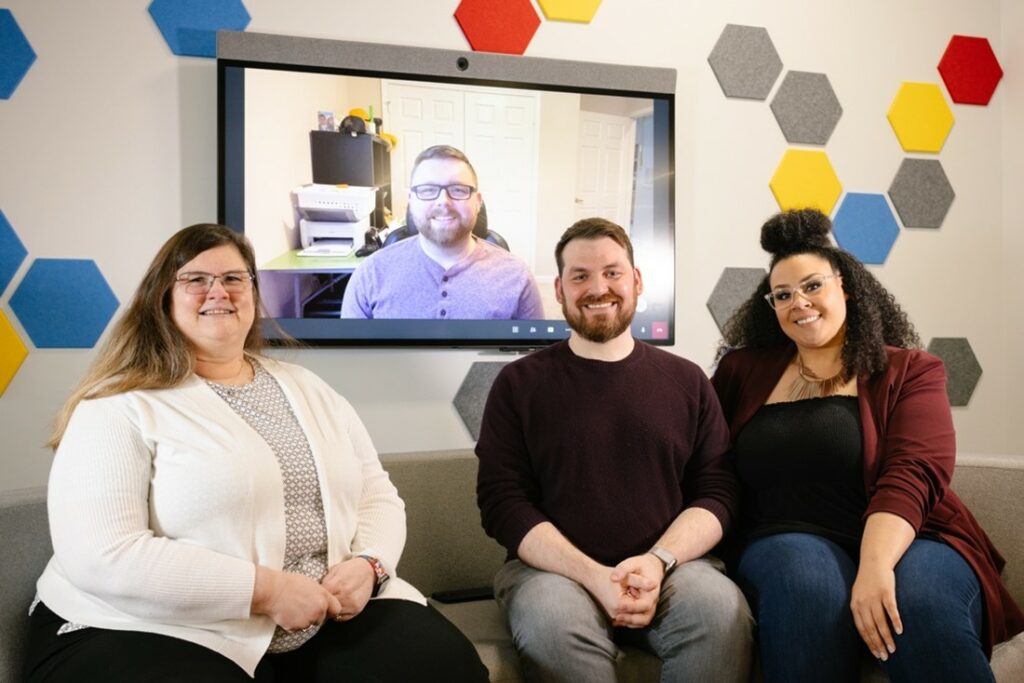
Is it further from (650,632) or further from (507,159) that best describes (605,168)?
(650,632)

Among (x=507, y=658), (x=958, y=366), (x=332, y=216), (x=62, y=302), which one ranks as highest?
(x=332, y=216)

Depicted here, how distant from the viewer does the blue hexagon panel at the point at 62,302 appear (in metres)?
2.20

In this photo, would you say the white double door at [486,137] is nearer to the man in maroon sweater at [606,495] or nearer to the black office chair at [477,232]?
the black office chair at [477,232]

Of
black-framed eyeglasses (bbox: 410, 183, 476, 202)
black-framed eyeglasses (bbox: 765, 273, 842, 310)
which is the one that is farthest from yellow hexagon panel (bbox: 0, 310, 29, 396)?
black-framed eyeglasses (bbox: 765, 273, 842, 310)

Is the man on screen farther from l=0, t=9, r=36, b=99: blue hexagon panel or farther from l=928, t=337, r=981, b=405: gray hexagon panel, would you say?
l=928, t=337, r=981, b=405: gray hexagon panel

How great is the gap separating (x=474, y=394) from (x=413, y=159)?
27.2 inches

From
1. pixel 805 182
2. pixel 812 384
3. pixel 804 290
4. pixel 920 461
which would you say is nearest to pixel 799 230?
pixel 804 290

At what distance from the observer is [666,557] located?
1704 mm

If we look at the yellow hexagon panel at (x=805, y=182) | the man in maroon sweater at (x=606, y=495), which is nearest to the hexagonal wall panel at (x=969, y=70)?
the yellow hexagon panel at (x=805, y=182)

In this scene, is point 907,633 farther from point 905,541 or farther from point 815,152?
point 815,152

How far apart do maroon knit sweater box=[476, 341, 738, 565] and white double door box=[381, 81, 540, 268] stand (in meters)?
0.65

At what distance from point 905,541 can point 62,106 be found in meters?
2.26

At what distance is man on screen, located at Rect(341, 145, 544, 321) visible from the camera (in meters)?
2.36

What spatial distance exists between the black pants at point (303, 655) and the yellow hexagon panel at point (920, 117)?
2.22 meters
